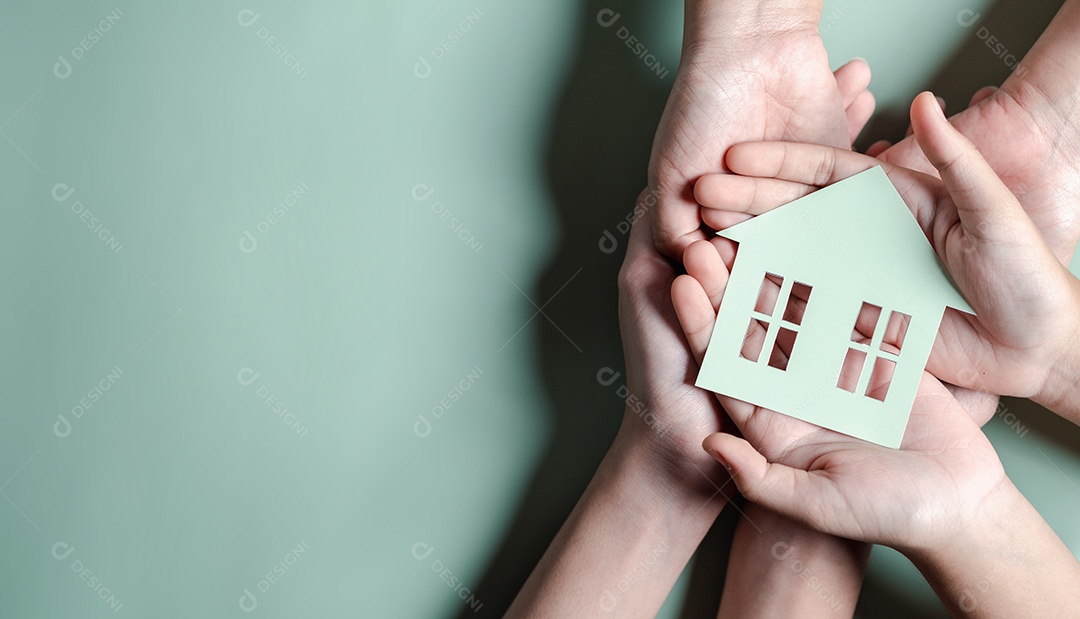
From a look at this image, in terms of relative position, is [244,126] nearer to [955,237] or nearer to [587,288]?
[587,288]

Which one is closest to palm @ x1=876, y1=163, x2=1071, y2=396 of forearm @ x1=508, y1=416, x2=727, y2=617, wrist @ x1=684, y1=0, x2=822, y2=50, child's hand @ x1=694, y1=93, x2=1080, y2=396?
child's hand @ x1=694, y1=93, x2=1080, y2=396

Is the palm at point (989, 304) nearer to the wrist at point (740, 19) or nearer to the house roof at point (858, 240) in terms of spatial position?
the house roof at point (858, 240)

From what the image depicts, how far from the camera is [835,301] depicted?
896 millimetres

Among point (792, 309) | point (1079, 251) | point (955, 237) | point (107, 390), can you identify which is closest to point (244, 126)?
point (107, 390)

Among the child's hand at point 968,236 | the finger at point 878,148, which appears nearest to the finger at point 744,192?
the child's hand at point 968,236

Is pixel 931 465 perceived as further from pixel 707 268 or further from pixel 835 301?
pixel 707 268

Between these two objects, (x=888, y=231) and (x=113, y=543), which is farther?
(x=113, y=543)

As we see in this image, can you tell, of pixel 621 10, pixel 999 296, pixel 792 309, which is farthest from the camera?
pixel 621 10

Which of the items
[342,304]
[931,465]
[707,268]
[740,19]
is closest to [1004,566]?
[931,465]

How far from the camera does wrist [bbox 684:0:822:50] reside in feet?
3.09

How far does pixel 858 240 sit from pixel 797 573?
446 millimetres

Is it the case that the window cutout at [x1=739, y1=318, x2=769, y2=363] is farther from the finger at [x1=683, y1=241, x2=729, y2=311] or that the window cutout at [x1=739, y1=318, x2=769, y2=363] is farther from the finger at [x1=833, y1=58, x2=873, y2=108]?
the finger at [x1=833, y1=58, x2=873, y2=108]

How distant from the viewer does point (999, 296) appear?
0.83 metres

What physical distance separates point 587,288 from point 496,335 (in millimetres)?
155
